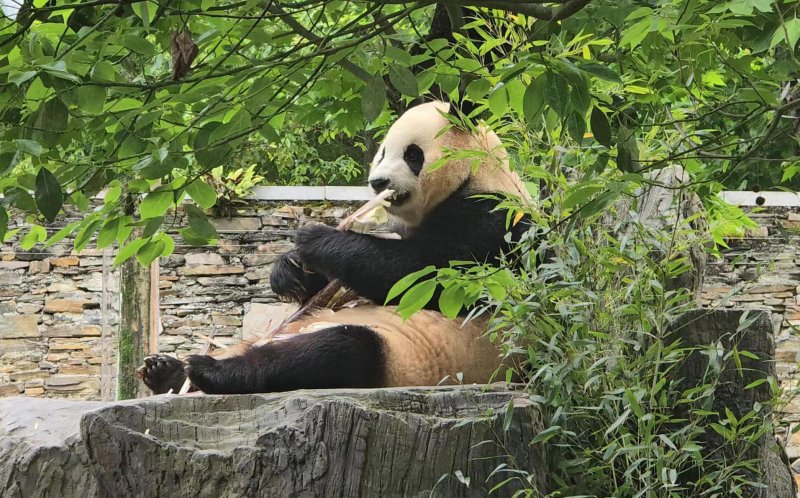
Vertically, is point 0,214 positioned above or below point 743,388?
above

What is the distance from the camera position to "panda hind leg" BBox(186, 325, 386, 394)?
111 inches

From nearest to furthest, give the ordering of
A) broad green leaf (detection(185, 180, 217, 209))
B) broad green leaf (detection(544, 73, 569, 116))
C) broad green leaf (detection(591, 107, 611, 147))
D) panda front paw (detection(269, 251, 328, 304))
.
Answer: broad green leaf (detection(544, 73, 569, 116)), broad green leaf (detection(591, 107, 611, 147)), broad green leaf (detection(185, 180, 217, 209)), panda front paw (detection(269, 251, 328, 304))

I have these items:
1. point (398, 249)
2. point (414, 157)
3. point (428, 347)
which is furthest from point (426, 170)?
point (428, 347)

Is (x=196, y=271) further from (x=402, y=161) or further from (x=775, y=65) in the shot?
(x=775, y=65)

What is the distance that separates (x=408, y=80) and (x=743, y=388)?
155 cm

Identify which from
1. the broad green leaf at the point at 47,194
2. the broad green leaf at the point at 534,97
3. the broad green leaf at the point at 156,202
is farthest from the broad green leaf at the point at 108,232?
the broad green leaf at the point at 534,97

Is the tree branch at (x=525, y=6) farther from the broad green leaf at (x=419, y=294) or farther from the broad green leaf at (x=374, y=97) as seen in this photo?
the broad green leaf at (x=419, y=294)

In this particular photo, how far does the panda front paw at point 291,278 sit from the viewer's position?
3439mm

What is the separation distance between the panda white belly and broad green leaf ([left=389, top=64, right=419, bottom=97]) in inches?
38.8

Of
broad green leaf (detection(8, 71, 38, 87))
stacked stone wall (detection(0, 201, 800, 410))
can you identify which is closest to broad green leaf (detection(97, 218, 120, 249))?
broad green leaf (detection(8, 71, 38, 87))

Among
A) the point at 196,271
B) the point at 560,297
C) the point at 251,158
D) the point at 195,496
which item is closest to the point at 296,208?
the point at 196,271

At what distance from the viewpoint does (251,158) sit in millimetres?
10508

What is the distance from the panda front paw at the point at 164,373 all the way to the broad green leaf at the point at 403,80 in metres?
1.46

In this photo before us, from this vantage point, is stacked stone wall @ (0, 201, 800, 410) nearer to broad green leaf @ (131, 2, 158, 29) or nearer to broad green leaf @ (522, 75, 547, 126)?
broad green leaf @ (131, 2, 158, 29)
